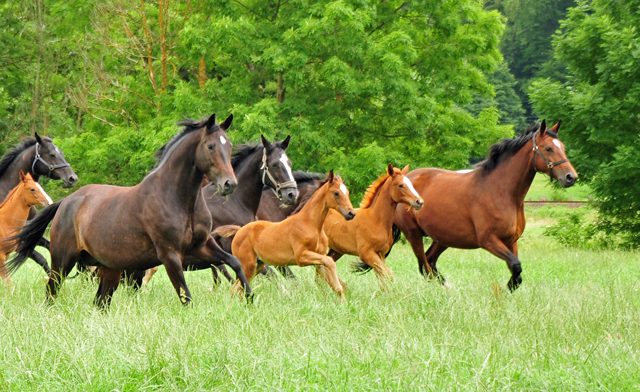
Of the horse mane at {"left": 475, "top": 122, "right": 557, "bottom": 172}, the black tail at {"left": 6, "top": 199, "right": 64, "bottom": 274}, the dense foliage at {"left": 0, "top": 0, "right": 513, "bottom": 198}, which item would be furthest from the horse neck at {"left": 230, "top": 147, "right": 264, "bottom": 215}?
the dense foliage at {"left": 0, "top": 0, "right": 513, "bottom": 198}

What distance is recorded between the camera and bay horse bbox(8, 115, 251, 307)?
7234 mm

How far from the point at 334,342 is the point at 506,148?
187 inches

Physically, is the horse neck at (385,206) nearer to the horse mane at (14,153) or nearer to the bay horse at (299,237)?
the bay horse at (299,237)

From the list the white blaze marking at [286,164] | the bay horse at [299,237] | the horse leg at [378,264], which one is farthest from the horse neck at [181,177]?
the horse leg at [378,264]

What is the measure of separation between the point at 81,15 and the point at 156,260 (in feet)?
64.0

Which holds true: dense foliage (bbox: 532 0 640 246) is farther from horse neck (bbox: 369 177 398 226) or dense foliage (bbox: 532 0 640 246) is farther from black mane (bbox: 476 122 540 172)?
horse neck (bbox: 369 177 398 226)

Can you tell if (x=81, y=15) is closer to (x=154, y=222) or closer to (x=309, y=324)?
(x=154, y=222)

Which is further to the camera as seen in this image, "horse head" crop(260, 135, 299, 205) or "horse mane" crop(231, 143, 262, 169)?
"horse mane" crop(231, 143, 262, 169)

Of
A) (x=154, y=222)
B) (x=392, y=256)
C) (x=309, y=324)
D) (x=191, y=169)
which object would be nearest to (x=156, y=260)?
(x=154, y=222)

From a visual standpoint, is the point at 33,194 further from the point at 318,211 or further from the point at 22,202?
the point at 318,211

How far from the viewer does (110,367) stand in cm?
483

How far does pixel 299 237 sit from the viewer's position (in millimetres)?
8312

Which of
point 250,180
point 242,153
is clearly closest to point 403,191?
point 250,180

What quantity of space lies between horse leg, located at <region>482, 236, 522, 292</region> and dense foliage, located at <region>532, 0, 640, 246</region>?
758 cm
